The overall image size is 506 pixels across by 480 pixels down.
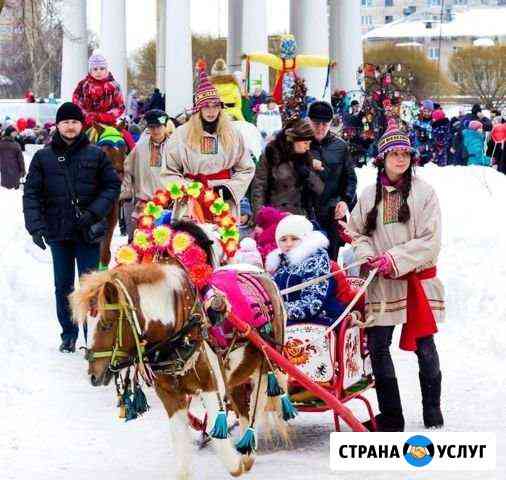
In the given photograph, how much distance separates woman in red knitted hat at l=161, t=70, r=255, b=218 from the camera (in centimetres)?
1123

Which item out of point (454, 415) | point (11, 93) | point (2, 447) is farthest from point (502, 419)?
point (11, 93)

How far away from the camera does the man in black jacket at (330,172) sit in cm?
1205

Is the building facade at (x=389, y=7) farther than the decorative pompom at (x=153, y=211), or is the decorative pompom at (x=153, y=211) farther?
the building facade at (x=389, y=7)

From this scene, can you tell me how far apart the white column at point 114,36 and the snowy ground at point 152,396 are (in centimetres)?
2129

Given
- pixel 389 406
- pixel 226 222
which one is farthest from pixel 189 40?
pixel 389 406

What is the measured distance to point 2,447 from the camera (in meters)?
8.85

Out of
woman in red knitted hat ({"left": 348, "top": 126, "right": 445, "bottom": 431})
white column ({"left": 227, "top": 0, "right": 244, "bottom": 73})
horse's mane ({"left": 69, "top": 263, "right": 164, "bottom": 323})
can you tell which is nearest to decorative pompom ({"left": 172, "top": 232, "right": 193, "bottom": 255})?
horse's mane ({"left": 69, "top": 263, "right": 164, "bottom": 323})

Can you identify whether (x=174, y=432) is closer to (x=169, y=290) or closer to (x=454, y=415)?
(x=169, y=290)

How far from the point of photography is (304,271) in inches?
347

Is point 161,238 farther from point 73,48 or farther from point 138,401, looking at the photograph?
point 73,48

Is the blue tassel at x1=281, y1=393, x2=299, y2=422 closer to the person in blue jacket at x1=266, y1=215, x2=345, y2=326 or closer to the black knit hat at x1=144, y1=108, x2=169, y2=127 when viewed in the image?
the person in blue jacket at x1=266, y1=215, x2=345, y2=326

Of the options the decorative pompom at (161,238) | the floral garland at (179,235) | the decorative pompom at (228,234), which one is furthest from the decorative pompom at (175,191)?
the decorative pompom at (161,238)

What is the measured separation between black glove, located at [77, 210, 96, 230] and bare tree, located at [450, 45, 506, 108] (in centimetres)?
8889

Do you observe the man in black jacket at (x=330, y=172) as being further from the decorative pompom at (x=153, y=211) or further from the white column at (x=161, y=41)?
the white column at (x=161, y=41)
